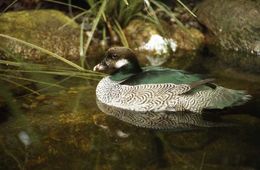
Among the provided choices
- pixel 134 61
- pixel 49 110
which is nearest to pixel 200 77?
pixel 134 61

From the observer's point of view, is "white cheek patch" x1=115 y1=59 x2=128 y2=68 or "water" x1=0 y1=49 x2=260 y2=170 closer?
"water" x1=0 y1=49 x2=260 y2=170

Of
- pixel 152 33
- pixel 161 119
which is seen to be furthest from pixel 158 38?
pixel 161 119

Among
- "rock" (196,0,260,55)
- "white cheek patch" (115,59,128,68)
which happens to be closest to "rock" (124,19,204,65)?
"rock" (196,0,260,55)

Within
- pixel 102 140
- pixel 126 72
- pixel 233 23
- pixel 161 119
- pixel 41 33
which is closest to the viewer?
pixel 102 140

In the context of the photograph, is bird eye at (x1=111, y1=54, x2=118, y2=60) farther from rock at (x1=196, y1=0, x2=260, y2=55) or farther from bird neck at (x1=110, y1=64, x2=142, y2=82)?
rock at (x1=196, y1=0, x2=260, y2=55)

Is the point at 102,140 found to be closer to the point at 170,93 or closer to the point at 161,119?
the point at 161,119

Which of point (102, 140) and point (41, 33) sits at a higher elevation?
point (41, 33)
